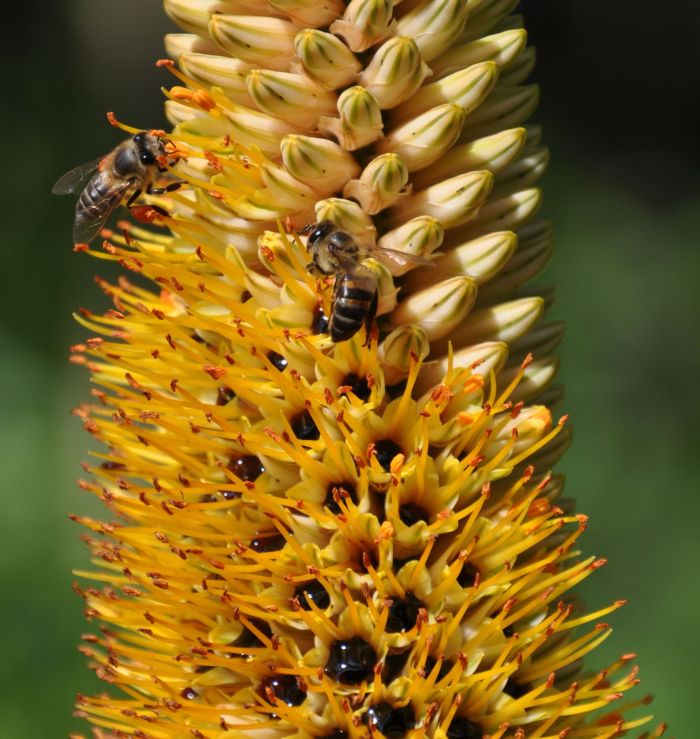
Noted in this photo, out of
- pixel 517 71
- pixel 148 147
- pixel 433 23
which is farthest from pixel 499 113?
pixel 148 147

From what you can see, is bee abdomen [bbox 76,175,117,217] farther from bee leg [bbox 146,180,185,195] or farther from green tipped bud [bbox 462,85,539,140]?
green tipped bud [bbox 462,85,539,140]

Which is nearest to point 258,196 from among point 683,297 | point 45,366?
point 45,366

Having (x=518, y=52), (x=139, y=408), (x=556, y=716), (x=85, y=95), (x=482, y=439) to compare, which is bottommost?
(x=556, y=716)

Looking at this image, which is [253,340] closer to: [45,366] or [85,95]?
[45,366]

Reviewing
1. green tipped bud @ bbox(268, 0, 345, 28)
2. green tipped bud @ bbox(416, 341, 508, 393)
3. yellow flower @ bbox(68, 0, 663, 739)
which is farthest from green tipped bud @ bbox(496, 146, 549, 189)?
green tipped bud @ bbox(268, 0, 345, 28)

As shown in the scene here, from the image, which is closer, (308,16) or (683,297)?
(308,16)

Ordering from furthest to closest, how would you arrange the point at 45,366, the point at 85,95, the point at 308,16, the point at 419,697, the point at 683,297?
the point at 85,95
the point at 683,297
the point at 45,366
the point at 308,16
the point at 419,697

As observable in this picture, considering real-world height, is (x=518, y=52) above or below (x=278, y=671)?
above

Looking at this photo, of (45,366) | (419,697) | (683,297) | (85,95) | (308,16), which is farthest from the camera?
(85,95)
